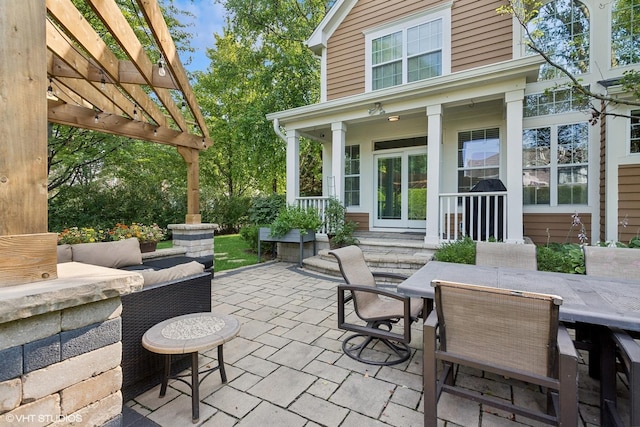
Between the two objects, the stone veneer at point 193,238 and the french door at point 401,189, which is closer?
the stone veneer at point 193,238

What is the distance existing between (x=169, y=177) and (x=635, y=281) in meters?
13.2

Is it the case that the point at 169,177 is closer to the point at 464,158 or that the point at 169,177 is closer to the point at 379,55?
the point at 379,55

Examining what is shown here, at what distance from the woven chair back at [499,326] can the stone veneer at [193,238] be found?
16.7 ft

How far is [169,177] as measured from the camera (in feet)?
40.0

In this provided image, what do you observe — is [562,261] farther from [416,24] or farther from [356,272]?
[416,24]

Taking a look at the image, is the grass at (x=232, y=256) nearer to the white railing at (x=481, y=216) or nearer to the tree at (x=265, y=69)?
the tree at (x=265, y=69)

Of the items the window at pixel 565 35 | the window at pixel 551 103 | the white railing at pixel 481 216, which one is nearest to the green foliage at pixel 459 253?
the white railing at pixel 481 216

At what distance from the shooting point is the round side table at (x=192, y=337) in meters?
1.91

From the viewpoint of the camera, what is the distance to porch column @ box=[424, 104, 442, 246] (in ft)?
18.6

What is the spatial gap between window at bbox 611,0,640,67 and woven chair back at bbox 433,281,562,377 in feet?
21.6

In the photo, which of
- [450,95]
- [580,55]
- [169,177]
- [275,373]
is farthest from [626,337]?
[169,177]

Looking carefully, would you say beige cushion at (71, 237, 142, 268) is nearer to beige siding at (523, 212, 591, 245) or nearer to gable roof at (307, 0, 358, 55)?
gable roof at (307, 0, 358, 55)

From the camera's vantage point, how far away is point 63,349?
1.29m

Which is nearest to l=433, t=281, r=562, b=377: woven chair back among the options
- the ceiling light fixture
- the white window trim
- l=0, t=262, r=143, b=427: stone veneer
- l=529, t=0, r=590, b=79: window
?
l=0, t=262, r=143, b=427: stone veneer
